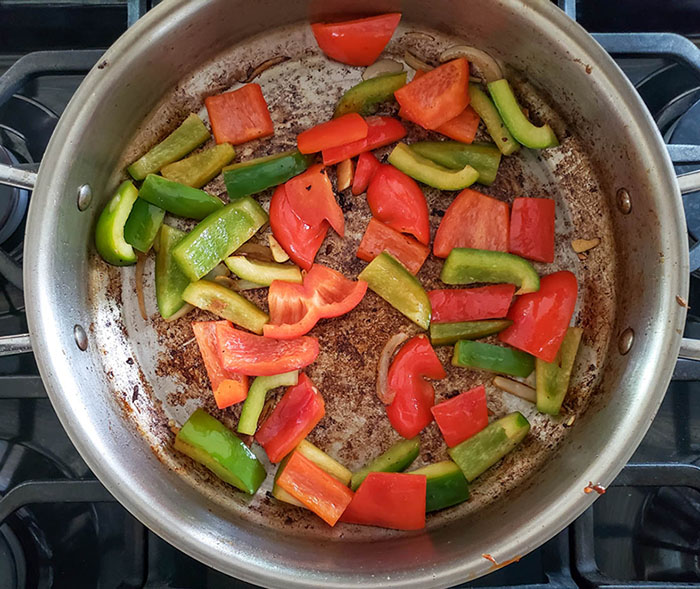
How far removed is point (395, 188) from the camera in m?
1.75

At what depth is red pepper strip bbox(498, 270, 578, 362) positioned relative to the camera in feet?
5.62

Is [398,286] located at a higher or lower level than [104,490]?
higher

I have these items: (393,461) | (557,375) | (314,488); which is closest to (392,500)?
(393,461)

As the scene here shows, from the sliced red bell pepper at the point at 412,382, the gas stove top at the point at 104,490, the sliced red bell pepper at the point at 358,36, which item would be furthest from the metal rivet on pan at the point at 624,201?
the sliced red bell pepper at the point at 358,36

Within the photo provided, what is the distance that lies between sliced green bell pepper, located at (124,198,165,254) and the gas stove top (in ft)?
1.11

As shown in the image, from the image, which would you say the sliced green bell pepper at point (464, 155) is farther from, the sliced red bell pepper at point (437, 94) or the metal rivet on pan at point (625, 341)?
the metal rivet on pan at point (625, 341)

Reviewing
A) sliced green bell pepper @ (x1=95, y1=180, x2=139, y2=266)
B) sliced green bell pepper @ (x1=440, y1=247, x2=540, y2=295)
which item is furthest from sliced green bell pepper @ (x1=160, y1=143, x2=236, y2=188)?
sliced green bell pepper @ (x1=440, y1=247, x2=540, y2=295)

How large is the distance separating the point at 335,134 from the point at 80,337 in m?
0.91

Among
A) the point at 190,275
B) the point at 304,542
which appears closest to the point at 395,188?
the point at 190,275

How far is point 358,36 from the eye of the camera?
174 cm

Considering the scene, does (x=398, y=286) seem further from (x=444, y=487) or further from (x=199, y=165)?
(x=199, y=165)

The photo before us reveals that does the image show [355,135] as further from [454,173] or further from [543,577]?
[543,577]

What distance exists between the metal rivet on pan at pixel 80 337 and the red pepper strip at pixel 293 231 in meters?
0.61

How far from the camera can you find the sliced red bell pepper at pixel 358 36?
5.64 ft
